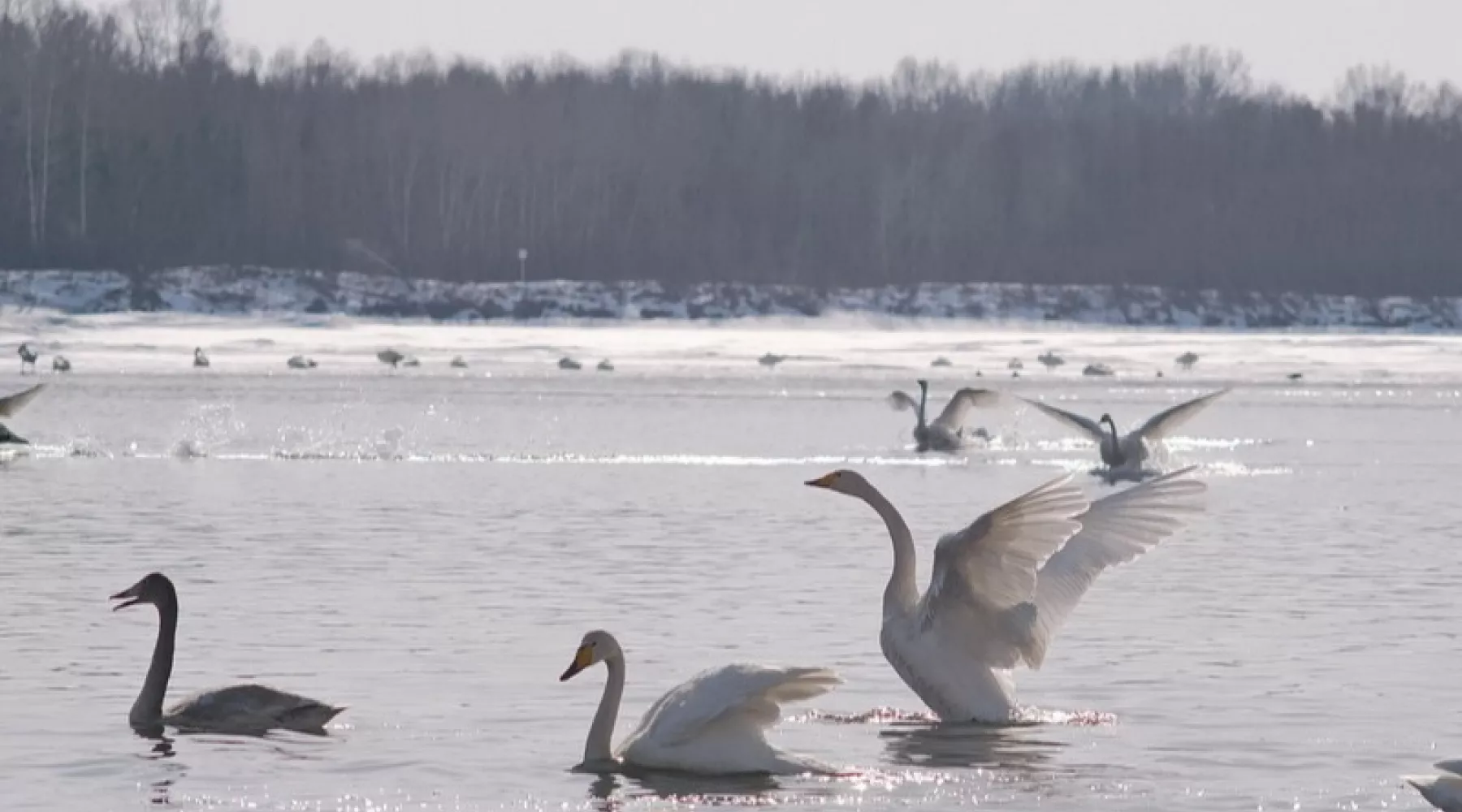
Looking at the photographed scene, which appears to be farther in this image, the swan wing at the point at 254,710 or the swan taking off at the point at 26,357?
the swan taking off at the point at 26,357

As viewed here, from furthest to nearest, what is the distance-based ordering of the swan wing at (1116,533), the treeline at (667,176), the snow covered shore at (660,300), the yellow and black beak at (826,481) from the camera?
the treeline at (667,176) → the snow covered shore at (660,300) → the swan wing at (1116,533) → the yellow and black beak at (826,481)

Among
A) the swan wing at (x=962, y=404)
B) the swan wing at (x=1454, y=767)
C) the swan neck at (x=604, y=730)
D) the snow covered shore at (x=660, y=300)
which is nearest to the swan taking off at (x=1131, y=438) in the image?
the swan wing at (x=962, y=404)

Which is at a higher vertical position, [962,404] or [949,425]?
[962,404]

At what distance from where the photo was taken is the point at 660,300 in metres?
78.5

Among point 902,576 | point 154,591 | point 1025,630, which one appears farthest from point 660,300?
point 1025,630

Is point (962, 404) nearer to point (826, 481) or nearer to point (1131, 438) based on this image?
point (1131, 438)

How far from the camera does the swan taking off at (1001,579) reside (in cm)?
1202

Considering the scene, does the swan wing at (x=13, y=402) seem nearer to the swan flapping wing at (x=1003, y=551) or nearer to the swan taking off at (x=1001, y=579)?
the swan taking off at (x=1001, y=579)

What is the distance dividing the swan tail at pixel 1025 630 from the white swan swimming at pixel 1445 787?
9.58ft

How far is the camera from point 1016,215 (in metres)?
103

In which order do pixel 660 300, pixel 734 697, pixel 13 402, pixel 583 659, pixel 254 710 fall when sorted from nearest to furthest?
1. pixel 734 697
2. pixel 583 659
3. pixel 254 710
4. pixel 13 402
5. pixel 660 300

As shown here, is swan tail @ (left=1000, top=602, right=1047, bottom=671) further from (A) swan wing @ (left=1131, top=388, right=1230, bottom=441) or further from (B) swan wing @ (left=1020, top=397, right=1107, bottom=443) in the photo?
(B) swan wing @ (left=1020, top=397, right=1107, bottom=443)

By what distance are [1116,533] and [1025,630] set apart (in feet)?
2.31

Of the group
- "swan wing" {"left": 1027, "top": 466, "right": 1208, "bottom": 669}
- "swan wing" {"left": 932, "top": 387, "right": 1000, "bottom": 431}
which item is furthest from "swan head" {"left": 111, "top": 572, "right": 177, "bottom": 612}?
"swan wing" {"left": 932, "top": 387, "right": 1000, "bottom": 431}
